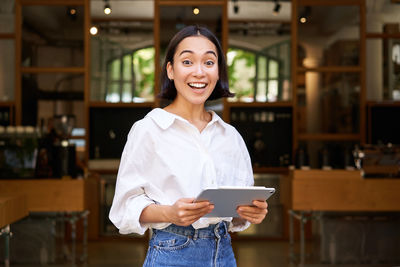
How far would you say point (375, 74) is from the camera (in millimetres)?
7449

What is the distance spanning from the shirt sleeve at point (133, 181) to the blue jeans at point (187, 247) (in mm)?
62

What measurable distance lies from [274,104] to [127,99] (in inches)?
65.5

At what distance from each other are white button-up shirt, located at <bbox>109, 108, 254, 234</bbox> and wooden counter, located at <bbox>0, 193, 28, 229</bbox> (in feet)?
8.21

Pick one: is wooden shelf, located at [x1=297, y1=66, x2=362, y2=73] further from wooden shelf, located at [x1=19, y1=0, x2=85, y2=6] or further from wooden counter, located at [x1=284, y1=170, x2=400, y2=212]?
wooden shelf, located at [x1=19, y1=0, x2=85, y2=6]

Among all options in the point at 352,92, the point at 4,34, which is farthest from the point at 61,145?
the point at 352,92

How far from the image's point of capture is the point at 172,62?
5.76 feet

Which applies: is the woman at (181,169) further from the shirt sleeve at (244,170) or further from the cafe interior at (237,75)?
the cafe interior at (237,75)

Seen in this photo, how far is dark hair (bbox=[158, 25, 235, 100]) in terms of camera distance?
1718mm

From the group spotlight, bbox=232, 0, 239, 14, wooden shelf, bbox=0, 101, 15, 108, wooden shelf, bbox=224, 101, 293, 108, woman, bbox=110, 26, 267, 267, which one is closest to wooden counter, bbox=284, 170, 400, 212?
wooden shelf, bbox=224, 101, 293, 108

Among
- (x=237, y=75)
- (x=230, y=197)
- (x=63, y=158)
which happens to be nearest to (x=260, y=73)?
(x=237, y=75)

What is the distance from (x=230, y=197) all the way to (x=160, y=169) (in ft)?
0.70

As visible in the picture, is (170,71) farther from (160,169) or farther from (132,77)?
(132,77)

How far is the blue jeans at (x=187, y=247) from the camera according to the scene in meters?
1.64

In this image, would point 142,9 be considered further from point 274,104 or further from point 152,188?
point 152,188
